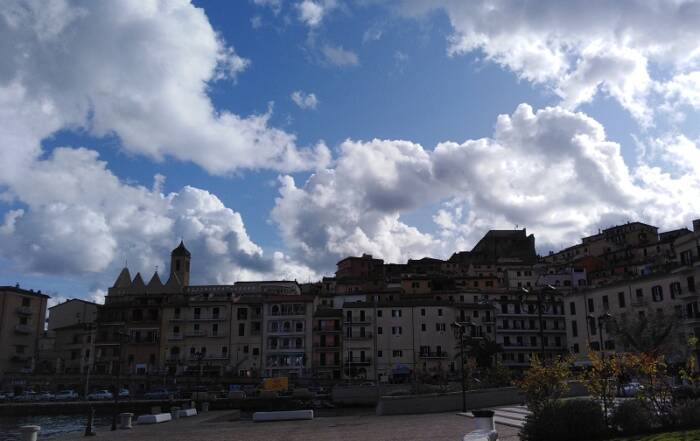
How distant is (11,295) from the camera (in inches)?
3374

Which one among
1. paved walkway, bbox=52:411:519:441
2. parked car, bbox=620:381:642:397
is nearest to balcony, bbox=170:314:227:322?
paved walkway, bbox=52:411:519:441

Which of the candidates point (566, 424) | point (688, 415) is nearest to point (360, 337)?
point (688, 415)

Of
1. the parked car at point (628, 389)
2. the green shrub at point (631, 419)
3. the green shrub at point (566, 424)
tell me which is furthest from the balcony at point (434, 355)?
the green shrub at point (566, 424)

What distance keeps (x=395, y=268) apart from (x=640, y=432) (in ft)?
364

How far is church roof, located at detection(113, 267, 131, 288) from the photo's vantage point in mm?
→ 119250

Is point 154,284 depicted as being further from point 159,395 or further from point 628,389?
point 628,389

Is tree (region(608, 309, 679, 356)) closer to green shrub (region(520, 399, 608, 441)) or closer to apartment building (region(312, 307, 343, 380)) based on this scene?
green shrub (region(520, 399, 608, 441))

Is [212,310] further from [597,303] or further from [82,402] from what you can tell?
[597,303]

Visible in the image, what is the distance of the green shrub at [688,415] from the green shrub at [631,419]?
0.81 m

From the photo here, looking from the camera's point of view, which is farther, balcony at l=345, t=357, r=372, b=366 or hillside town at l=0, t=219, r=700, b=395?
balcony at l=345, t=357, r=372, b=366

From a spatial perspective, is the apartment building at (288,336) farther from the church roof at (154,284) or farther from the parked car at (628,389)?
the parked car at (628,389)

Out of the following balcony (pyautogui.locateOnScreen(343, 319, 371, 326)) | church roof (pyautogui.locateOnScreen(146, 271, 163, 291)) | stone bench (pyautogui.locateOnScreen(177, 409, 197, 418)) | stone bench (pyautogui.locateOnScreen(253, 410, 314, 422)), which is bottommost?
stone bench (pyautogui.locateOnScreen(177, 409, 197, 418))

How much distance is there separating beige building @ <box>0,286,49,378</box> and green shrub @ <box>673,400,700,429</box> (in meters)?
84.2

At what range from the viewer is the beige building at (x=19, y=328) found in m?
84.1
